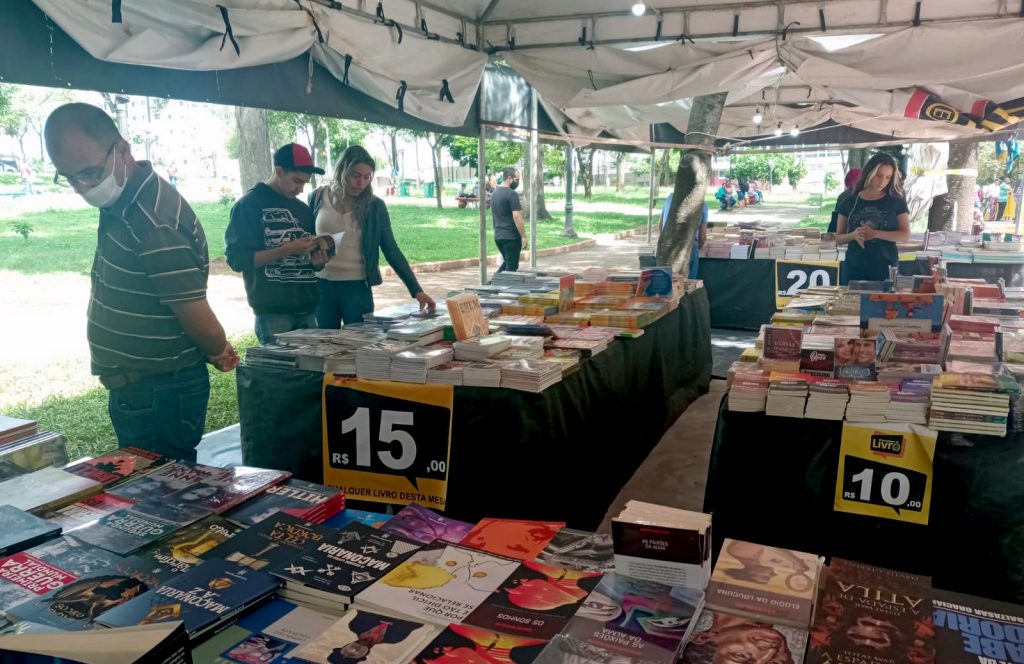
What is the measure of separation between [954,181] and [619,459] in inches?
362

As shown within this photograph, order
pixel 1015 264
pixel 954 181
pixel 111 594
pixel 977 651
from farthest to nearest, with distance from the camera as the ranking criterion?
pixel 954 181 < pixel 1015 264 < pixel 111 594 < pixel 977 651

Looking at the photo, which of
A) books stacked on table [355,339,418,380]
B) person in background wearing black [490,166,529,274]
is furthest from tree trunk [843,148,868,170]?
books stacked on table [355,339,418,380]

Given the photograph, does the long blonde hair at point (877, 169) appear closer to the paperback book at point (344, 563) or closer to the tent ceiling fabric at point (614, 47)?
the tent ceiling fabric at point (614, 47)

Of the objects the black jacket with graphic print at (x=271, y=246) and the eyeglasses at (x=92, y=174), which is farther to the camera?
the black jacket with graphic print at (x=271, y=246)

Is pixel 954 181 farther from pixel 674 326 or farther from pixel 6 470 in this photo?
pixel 6 470

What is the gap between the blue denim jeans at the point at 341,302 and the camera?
3.84 metres

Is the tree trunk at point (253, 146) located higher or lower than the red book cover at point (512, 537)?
higher

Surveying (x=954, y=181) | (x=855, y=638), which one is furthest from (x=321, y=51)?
(x=954, y=181)

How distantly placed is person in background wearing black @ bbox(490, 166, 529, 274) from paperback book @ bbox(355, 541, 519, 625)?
6.56 metres

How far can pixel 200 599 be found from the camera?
1271 mm

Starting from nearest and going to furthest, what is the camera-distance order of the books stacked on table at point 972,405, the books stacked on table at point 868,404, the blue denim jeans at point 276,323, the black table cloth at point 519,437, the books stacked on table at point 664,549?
the books stacked on table at point 664,549
the books stacked on table at point 972,405
the books stacked on table at point 868,404
the black table cloth at point 519,437
the blue denim jeans at point 276,323

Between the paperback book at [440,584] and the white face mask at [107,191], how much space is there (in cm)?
146

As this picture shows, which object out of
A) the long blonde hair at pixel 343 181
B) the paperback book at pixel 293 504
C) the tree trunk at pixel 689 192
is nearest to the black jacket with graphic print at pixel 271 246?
the long blonde hair at pixel 343 181

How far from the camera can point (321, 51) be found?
3.48 meters
